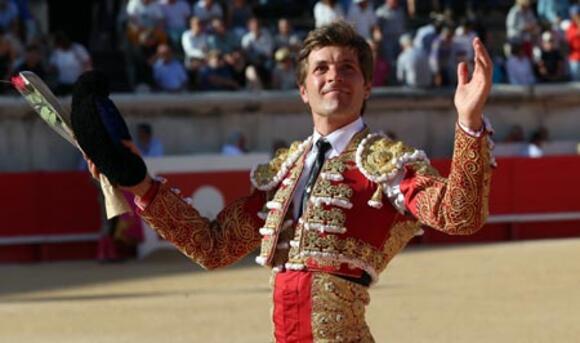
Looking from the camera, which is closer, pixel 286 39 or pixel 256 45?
pixel 256 45

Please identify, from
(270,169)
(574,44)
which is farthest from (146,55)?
(270,169)

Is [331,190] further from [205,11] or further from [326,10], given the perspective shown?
[205,11]

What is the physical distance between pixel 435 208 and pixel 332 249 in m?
0.35

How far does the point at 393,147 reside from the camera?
3.48 m

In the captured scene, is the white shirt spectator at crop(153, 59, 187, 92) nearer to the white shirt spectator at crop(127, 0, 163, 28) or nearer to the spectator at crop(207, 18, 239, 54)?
the spectator at crop(207, 18, 239, 54)

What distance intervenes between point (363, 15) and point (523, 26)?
191 cm

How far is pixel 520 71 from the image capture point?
14.7 meters

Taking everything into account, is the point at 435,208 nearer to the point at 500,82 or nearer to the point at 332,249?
the point at 332,249

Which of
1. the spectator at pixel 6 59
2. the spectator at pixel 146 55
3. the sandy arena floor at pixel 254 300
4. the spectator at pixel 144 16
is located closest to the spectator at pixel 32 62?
the spectator at pixel 6 59

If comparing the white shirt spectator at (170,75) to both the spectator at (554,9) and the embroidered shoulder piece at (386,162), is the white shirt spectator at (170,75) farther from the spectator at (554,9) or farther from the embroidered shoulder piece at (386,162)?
the embroidered shoulder piece at (386,162)

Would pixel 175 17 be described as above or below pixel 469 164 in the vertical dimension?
below

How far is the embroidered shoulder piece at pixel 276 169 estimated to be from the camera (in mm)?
3672

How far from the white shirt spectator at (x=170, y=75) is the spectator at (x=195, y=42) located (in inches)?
6.3

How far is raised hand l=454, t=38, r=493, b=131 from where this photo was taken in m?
3.09
